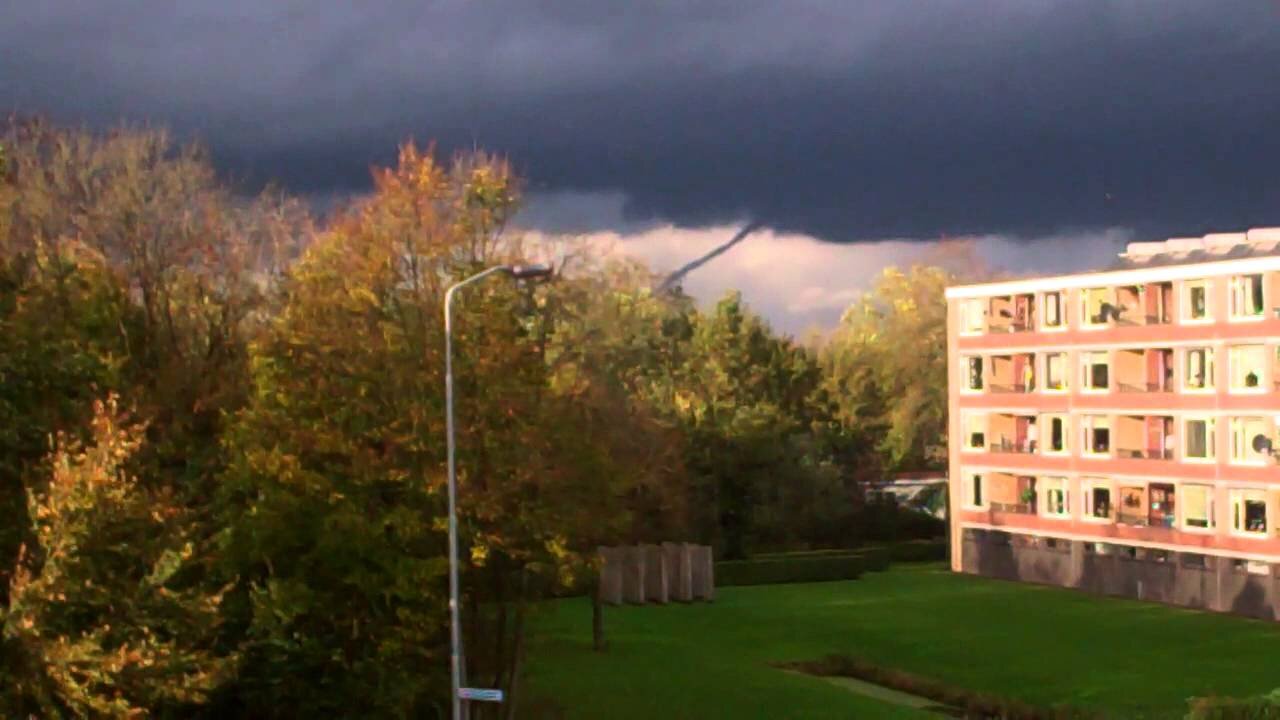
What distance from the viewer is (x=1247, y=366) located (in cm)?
7088

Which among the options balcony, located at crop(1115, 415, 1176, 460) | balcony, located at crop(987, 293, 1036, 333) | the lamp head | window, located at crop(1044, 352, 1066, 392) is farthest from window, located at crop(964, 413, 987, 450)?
the lamp head

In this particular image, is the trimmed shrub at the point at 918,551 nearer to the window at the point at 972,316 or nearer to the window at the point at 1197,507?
the window at the point at 972,316

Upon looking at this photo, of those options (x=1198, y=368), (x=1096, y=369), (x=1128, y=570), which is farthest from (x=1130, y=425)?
(x=1128, y=570)

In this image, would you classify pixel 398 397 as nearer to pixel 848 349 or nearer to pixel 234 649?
pixel 234 649

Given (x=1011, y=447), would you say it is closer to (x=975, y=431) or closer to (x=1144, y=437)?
(x=975, y=431)

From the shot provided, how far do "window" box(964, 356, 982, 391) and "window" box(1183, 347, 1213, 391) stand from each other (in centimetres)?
1622

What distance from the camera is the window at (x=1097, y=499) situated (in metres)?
80.0

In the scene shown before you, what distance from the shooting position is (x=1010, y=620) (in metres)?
68.9

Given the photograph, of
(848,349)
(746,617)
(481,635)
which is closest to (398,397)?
(481,635)

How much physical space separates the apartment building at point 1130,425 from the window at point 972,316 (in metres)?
0.08

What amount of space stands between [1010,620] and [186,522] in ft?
144

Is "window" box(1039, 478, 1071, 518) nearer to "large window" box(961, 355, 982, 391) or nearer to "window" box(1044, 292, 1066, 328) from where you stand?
"large window" box(961, 355, 982, 391)

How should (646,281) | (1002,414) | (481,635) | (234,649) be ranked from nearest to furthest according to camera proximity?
1. (234,649)
2. (481,635)
3. (1002,414)
4. (646,281)

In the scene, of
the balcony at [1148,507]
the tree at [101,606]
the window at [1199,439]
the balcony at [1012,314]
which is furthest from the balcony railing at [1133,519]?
the tree at [101,606]
